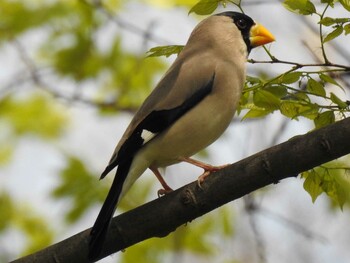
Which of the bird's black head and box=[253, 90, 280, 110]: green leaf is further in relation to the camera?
→ the bird's black head

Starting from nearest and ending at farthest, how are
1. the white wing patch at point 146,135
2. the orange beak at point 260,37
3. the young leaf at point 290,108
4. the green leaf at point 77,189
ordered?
the young leaf at point 290,108 → the white wing patch at point 146,135 → the orange beak at point 260,37 → the green leaf at point 77,189

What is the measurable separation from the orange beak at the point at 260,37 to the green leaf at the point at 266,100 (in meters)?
1.83

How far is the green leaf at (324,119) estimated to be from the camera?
4.14 metres

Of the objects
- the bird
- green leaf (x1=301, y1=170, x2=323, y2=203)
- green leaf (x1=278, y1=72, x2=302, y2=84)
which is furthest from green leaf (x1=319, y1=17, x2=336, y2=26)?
the bird

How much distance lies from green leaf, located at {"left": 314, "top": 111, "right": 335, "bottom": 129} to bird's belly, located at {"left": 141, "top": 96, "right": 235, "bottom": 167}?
850mm

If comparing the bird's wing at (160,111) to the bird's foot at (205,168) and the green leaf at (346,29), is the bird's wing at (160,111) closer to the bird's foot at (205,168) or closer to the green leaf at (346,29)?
the bird's foot at (205,168)

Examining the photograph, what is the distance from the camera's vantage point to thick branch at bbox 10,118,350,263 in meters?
3.93

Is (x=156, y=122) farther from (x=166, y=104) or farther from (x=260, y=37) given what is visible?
(x=260, y=37)

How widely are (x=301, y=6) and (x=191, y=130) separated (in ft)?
3.73

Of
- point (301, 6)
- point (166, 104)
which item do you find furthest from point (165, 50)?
point (301, 6)

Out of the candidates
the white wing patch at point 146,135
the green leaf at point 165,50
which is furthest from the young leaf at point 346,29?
the white wing patch at point 146,135

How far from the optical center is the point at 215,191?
166 inches

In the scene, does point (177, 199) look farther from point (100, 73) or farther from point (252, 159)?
point (100, 73)

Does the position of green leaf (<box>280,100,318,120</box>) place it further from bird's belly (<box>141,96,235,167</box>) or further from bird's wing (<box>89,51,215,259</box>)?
bird's wing (<box>89,51,215,259</box>)
